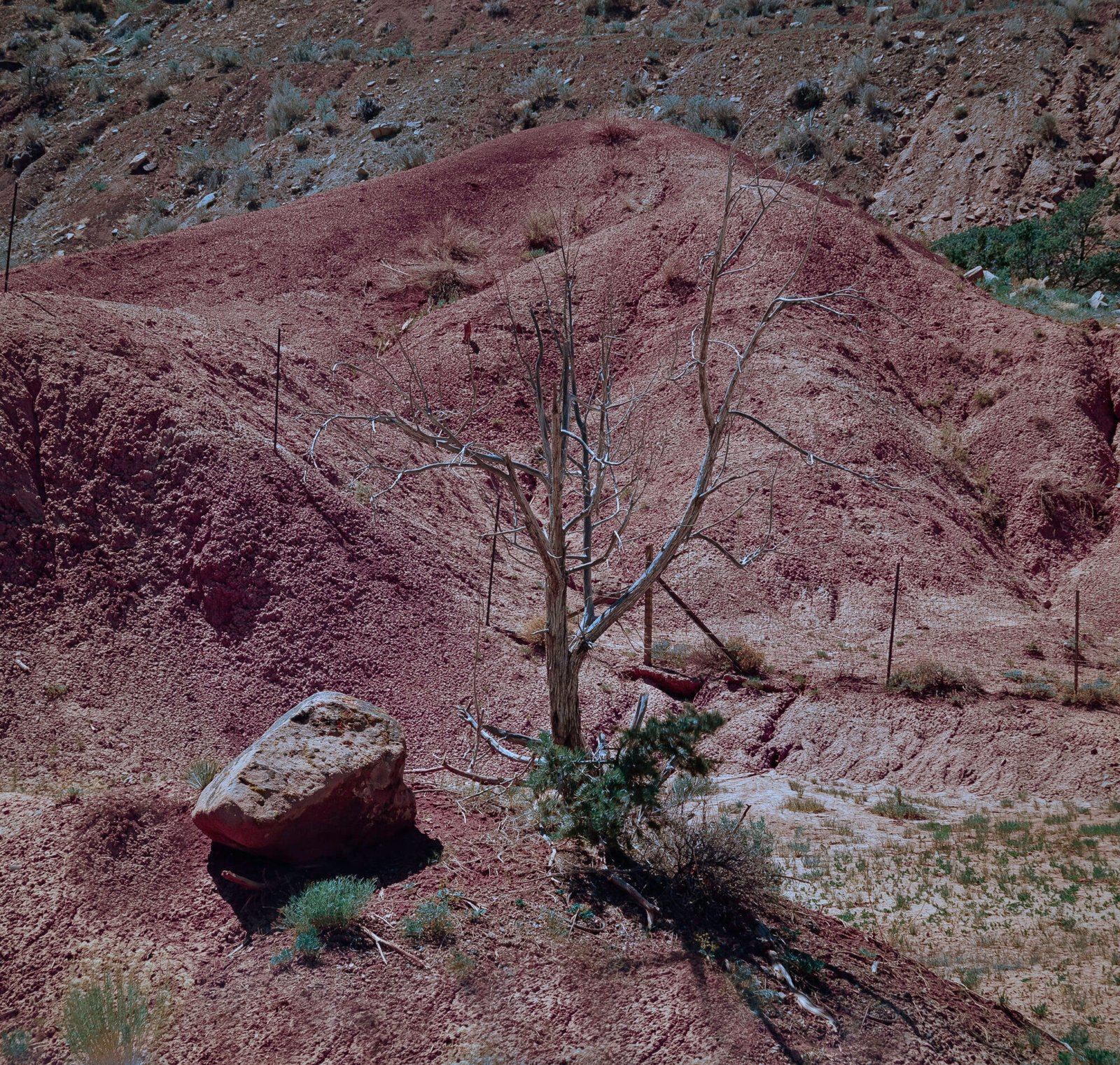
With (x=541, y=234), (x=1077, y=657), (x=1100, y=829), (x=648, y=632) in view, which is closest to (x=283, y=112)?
(x=541, y=234)

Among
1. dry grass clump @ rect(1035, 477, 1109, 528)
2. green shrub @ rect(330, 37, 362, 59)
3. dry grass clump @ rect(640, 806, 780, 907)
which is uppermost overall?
green shrub @ rect(330, 37, 362, 59)

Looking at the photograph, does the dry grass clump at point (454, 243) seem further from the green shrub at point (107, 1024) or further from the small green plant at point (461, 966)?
the green shrub at point (107, 1024)

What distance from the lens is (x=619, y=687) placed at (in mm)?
12164

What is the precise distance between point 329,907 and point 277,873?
2.42 feet

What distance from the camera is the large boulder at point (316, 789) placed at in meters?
6.22

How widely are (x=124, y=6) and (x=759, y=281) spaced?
137 ft

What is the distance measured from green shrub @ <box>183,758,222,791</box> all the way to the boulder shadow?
3.09 feet

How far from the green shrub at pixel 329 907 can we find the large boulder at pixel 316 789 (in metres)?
0.44

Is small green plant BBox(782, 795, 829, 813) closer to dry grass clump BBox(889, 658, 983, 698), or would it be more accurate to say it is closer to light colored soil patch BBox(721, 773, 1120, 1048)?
light colored soil patch BBox(721, 773, 1120, 1048)

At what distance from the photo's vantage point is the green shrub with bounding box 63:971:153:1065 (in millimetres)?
5066

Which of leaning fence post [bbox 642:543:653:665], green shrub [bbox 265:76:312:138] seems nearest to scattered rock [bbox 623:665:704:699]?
leaning fence post [bbox 642:543:653:665]

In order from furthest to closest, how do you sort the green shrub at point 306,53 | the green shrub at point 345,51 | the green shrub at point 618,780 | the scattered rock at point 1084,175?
the green shrub at point 345,51, the green shrub at point 306,53, the scattered rock at point 1084,175, the green shrub at point 618,780

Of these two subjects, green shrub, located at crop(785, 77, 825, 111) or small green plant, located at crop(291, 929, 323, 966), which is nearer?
small green plant, located at crop(291, 929, 323, 966)

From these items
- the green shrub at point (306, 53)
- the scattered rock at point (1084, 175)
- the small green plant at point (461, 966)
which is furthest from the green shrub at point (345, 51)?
the small green plant at point (461, 966)
